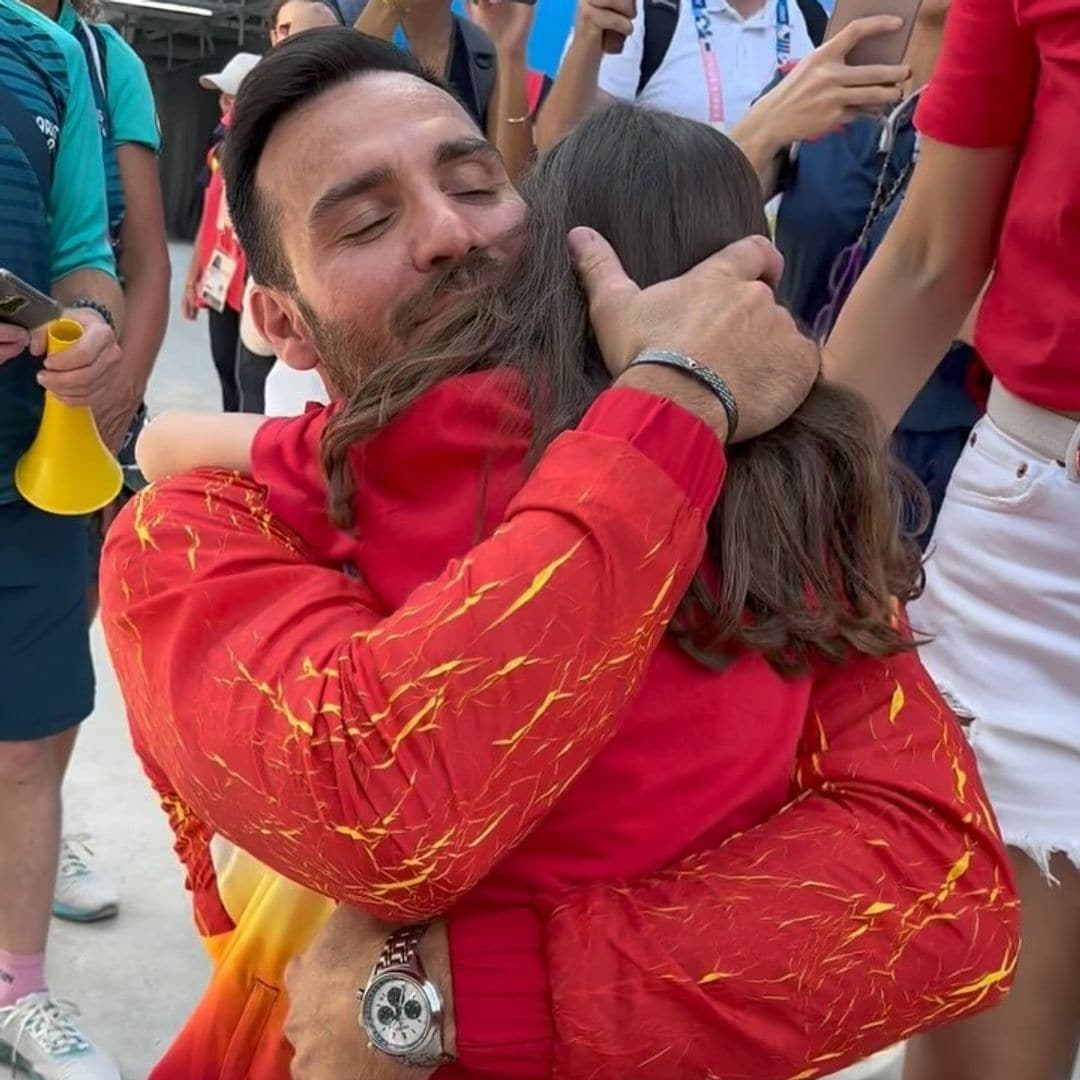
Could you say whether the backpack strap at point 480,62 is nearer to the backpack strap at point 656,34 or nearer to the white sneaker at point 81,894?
the backpack strap at point 656,34

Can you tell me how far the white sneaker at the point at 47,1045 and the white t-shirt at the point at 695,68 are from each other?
2.20m

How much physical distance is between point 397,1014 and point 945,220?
1145 mm

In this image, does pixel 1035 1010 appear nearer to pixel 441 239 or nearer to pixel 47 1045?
pixel 441 239

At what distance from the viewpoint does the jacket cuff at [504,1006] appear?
3.28 ft

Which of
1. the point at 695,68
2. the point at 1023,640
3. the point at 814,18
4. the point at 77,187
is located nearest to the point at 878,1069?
the point at 1023,640

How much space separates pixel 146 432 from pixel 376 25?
6.99 feet

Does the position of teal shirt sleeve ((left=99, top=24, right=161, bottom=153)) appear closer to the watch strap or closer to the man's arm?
the man's arm

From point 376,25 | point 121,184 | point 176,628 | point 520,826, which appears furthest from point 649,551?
point 376,25

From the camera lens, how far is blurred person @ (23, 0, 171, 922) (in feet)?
8.86

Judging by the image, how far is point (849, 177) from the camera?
239 centimetres

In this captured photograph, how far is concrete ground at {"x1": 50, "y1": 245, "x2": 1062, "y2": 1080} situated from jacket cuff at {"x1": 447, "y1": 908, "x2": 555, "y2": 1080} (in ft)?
4.79

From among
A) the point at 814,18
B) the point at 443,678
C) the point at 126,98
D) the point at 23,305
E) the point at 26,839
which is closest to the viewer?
the point at 443,678

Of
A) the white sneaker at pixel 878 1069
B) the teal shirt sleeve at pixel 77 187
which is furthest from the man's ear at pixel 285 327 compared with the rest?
the white sneaker at pixel 878 1069

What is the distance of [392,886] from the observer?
923 mm
